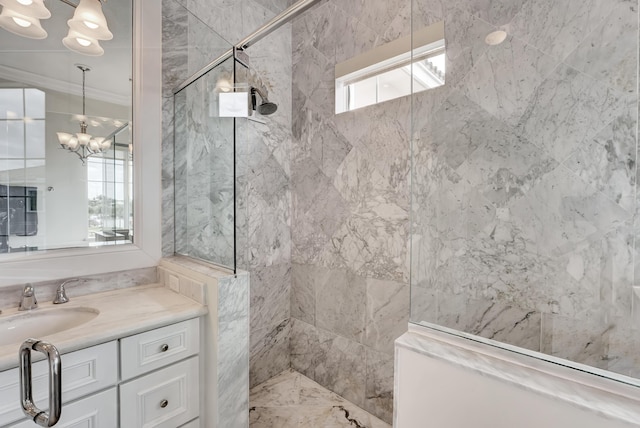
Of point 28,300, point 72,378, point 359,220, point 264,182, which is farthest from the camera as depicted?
point 264,182

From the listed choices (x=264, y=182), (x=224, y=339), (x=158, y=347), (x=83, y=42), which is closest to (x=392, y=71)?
(x=264, y=182)

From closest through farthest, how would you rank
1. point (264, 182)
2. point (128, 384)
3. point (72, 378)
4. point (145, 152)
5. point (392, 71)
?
point (72, 378) < point (128, 384) < point (145, 152) < point (392, 71) < point (264, 182)

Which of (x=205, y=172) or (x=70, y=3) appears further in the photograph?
(x=205, y=172)

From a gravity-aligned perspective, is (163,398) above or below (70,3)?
below

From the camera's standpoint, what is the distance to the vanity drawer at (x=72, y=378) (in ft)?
Result: 2.91

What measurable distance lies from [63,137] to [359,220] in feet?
5.40

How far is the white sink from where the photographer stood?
3.78ft

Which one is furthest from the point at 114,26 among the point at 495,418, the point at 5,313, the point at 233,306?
the point at 495,418

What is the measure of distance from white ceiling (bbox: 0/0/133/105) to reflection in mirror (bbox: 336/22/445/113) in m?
1.28

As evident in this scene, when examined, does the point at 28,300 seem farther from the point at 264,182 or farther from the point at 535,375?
the point at 535,375

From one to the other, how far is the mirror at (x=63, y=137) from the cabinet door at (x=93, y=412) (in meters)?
0.74

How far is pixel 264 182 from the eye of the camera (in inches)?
87.7

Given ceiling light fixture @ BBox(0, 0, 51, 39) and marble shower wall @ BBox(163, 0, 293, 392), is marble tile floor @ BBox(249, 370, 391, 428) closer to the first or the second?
marble shower wall @ BBox(163, 0, 293, 392)

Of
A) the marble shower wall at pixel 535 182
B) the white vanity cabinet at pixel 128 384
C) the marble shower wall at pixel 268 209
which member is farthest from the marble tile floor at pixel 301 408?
the marble shower wall at pixel 535 182
